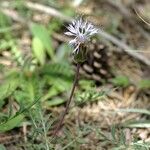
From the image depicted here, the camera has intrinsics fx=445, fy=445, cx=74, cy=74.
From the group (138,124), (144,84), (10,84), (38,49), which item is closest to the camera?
(138,124)

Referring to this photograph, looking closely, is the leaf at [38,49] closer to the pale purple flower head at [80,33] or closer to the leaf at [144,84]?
the leaf at [144,84]

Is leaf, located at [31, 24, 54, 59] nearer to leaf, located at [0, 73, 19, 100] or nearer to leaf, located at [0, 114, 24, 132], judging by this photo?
leaf, located at [0, 73, 19, 100]

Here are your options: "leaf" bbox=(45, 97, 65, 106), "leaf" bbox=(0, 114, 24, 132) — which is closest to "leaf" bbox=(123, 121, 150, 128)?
"leaf" bbox=(45, 97, 65, 106)

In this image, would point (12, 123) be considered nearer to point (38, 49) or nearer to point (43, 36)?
point (38, 49)

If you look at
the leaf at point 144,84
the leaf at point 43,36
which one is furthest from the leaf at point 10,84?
the leaf at point 144,84

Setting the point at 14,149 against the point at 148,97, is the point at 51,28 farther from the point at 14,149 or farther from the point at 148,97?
the point at 14,149

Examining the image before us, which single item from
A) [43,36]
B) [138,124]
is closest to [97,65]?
[43,36]
